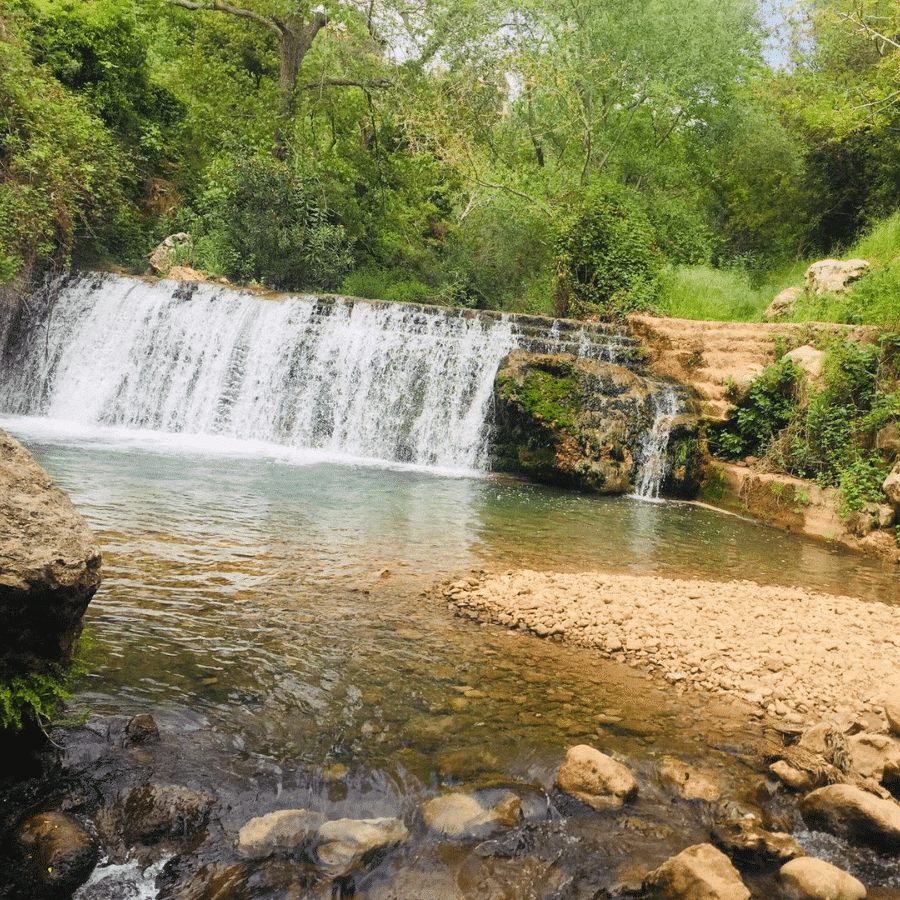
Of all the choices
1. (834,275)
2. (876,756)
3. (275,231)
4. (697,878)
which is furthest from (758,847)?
(275,231)

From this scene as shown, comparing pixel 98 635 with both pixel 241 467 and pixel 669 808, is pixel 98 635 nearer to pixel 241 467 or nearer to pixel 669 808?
pixel 669 808

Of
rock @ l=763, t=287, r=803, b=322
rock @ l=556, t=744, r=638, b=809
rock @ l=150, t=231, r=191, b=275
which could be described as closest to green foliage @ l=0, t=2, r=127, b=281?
rock @ l=150, t=231, r=191, b=275

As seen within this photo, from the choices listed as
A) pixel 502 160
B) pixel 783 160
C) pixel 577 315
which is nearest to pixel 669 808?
pixel 577 315

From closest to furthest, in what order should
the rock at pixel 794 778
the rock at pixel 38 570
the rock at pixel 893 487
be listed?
the rock at pixel 38 570 < the rock at pixel 794 778 < the rock at pixel 893 487

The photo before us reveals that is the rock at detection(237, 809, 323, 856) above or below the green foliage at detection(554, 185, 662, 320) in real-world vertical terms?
below

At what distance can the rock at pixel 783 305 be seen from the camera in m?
13.9

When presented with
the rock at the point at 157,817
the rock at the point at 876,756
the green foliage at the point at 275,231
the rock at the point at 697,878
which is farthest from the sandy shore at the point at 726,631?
the green foliage at the point at 275,231

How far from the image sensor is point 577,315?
17234 mm

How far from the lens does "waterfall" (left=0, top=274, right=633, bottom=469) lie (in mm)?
13070

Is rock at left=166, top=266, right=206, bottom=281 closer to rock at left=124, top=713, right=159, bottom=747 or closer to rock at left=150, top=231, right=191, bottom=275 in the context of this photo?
rock at left=150, top=231, right=191, bottom=275

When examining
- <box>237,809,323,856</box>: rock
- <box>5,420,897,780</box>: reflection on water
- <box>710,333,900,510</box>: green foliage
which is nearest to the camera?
<box>237,809,323,856</box>: rock

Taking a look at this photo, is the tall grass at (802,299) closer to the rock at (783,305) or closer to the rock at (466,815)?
the rock at (783,305)

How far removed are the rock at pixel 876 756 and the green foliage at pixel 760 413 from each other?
27.6 ft

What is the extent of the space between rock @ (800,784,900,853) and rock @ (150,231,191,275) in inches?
690
